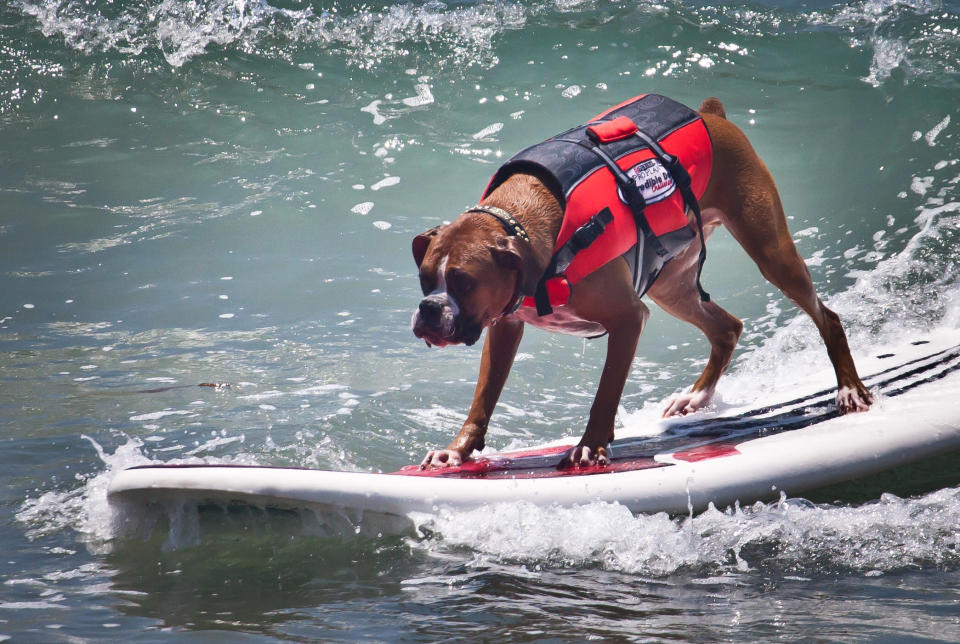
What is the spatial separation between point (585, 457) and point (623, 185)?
88 cm

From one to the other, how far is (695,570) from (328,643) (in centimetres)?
98

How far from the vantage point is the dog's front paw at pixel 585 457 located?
2809mm

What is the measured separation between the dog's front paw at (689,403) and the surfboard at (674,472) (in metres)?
0.28

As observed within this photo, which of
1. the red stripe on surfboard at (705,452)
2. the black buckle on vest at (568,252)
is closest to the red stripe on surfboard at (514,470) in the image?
the red stripe on surfboard at (705,452)

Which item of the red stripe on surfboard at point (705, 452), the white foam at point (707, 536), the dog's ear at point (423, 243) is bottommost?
the white foam at point (707, 536)

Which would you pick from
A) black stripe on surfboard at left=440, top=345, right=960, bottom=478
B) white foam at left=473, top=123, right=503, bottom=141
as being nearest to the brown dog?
black stripe on surfboard at left=440, top=345, right=960, bottom=478

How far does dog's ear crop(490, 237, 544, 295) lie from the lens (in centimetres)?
243

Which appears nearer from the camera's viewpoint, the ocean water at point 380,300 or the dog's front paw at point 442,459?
the ocean water at point 380,300

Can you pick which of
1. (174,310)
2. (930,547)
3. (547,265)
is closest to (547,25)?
(174,310)

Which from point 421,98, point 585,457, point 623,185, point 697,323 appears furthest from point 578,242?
point 421,98

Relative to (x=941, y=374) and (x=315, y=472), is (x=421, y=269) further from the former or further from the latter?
(x=941, y=374)

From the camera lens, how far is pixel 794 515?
254cm

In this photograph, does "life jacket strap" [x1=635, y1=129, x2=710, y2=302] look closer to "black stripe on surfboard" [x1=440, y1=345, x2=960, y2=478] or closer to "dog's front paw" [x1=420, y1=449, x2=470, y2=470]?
"black stripe on surfboard" [x1=440, y1=345, x2=960, y2=478]

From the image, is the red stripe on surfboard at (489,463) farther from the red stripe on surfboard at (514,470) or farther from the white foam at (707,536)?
the white foam at (707,536)
